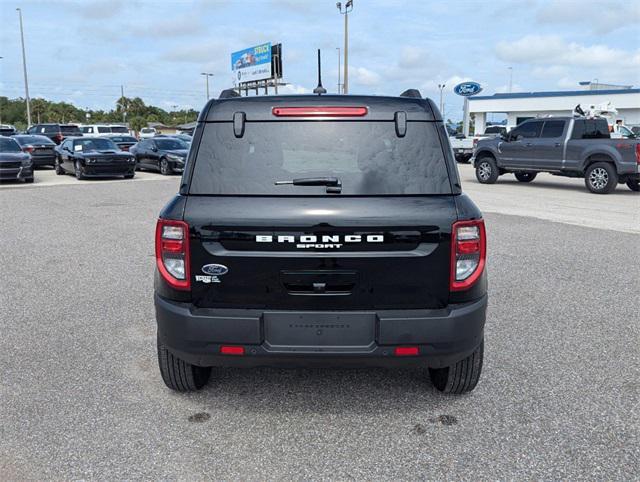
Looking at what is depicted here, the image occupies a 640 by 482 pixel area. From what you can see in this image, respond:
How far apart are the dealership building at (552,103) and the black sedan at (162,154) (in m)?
33.3

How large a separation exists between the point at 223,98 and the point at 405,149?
1101 mm

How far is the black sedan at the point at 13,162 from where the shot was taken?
1833 cm

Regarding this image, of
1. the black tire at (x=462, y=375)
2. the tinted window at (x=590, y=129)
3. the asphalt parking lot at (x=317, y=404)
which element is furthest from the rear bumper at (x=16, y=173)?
the black tire at (x=462, y=375)

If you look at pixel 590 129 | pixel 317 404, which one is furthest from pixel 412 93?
pixel 590 129

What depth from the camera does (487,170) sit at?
752 inches

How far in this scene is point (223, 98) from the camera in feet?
11.0

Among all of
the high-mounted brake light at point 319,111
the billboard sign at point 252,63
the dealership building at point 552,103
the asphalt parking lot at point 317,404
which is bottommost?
the asphalt parking lot at point 317,404

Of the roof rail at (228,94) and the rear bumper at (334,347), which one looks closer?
the rear bumper at (334,347)

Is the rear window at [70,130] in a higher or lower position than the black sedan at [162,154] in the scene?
higher

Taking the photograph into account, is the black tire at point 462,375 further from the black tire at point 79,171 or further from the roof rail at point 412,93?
the black tire at point 79,171

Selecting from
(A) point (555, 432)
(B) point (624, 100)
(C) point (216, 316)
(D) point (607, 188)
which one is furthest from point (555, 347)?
(B) point (624, 100)

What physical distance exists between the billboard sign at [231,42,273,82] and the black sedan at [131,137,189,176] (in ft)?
130

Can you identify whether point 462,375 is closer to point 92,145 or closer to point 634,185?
point 634,185

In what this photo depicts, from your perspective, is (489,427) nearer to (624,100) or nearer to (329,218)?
(329,218)
